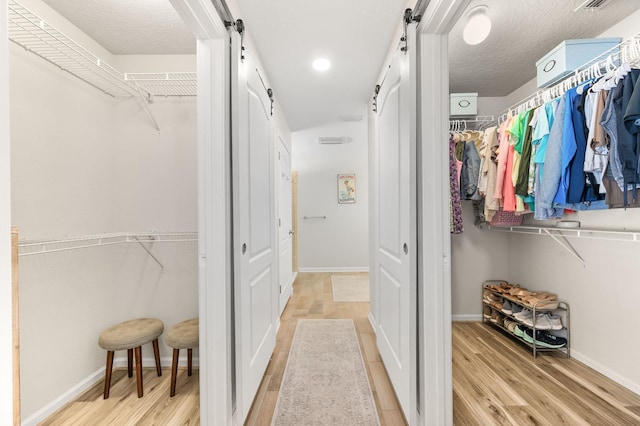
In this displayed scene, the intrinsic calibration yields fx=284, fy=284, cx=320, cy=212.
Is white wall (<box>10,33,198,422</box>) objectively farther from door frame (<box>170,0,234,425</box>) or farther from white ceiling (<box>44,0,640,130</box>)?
door frame (<box>170,0,234,425</box>)

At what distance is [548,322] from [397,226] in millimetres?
1734

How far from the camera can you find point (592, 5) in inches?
67.2

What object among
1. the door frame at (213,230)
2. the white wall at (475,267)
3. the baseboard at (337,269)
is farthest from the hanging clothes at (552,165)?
the baseboard at (337,269)

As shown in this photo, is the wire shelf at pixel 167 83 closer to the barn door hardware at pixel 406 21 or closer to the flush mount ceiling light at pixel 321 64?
the flush mount ceiling light at pixel 321 64

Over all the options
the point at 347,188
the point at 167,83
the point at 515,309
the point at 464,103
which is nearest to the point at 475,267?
the point at 515,309

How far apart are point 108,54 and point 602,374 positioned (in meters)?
4.21

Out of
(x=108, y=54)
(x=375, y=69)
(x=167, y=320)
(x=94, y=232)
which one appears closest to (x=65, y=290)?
(x=94, y=232)

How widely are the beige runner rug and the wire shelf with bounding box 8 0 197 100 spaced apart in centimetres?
217

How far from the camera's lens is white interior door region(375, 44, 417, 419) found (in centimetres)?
141

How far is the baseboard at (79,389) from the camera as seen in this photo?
1.57m

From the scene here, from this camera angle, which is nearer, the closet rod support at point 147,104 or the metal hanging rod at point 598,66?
the metal hanging rod at point 598,66

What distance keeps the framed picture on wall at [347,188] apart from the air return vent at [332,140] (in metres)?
1.08

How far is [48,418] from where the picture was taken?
5.32 ft

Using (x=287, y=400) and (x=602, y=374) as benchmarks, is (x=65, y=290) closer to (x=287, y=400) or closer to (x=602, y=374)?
(x=287, y=400)
